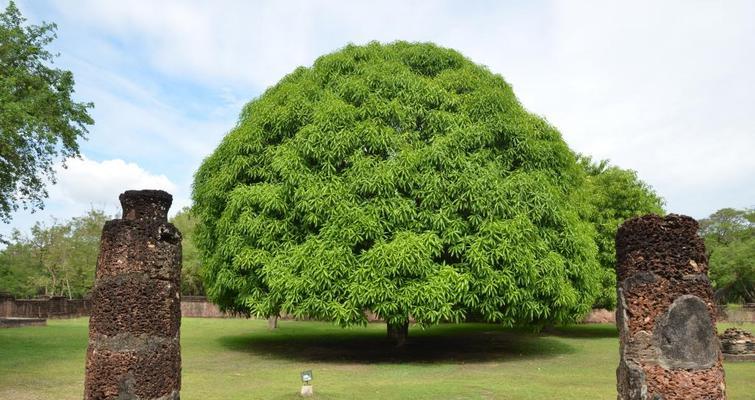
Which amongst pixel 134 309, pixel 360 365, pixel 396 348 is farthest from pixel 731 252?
pixel 134 309

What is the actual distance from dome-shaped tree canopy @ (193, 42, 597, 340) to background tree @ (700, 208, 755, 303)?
29122 millimetres

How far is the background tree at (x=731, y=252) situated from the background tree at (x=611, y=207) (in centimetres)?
1900

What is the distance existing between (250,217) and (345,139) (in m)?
2.69

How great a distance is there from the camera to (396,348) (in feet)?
53.9

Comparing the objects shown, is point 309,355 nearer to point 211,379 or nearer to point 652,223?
point 211,379

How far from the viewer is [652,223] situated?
18.3 feet

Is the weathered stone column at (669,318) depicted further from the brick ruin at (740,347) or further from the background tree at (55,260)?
the background tree at (55,260)

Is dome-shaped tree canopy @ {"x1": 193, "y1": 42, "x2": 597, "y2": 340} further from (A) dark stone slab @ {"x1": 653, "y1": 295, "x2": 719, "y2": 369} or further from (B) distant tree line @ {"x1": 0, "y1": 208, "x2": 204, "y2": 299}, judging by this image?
(B) distant tree line @ {"x1": 0, "y1": 208, "x2": 204, "y2": 299}

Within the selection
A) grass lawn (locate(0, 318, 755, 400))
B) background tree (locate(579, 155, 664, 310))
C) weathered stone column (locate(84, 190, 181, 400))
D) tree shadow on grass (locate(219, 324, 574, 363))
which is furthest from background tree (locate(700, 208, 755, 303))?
weathered stone column (locate(84, 190, 181, 400))

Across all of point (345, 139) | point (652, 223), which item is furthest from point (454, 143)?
point (652, 223)

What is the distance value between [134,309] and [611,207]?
20.0 meters

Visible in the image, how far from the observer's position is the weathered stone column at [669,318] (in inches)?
211

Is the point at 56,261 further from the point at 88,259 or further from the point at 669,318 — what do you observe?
the point at 669,318

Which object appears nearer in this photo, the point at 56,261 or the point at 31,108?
the point at 31,108
